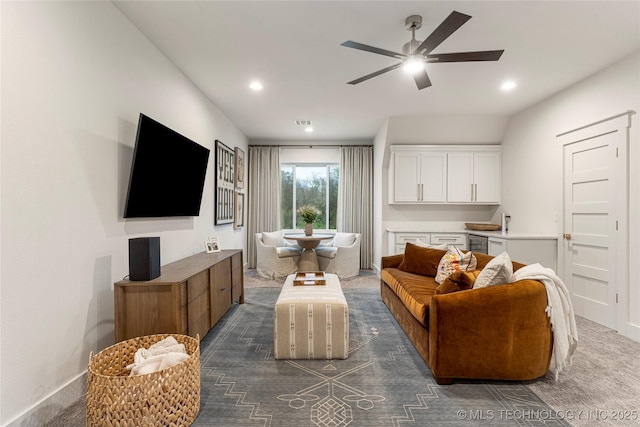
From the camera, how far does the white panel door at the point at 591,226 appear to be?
3256 mm

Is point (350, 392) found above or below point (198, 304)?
below

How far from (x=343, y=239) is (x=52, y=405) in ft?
15.0

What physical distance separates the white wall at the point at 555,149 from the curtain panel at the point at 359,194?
93.0 inches

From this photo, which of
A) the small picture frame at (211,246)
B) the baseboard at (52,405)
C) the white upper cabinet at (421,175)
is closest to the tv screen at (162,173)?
the small picture frame at (211,246)

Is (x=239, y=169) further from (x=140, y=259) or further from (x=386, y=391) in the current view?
(x=386, y=391)

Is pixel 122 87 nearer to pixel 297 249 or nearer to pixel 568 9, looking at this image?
pixel 568 9

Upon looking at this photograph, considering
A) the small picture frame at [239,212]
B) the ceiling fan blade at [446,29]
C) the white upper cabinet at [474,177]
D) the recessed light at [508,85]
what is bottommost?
the small picture frame at [239,212]

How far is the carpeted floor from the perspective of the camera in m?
1.79

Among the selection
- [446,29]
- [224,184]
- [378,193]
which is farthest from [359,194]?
[446,29]

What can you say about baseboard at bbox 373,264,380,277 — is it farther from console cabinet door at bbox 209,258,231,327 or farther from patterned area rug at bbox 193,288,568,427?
console cabinet door at bbox 209,258,231,327

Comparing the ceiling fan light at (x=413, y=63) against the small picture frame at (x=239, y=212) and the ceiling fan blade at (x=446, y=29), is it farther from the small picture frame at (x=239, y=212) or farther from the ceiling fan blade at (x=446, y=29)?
the small picture frame at (x=239, y=212)

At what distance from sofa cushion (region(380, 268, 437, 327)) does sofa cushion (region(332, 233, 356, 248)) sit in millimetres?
1853

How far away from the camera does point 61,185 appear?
1.86 metres

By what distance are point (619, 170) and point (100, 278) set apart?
189 inches
